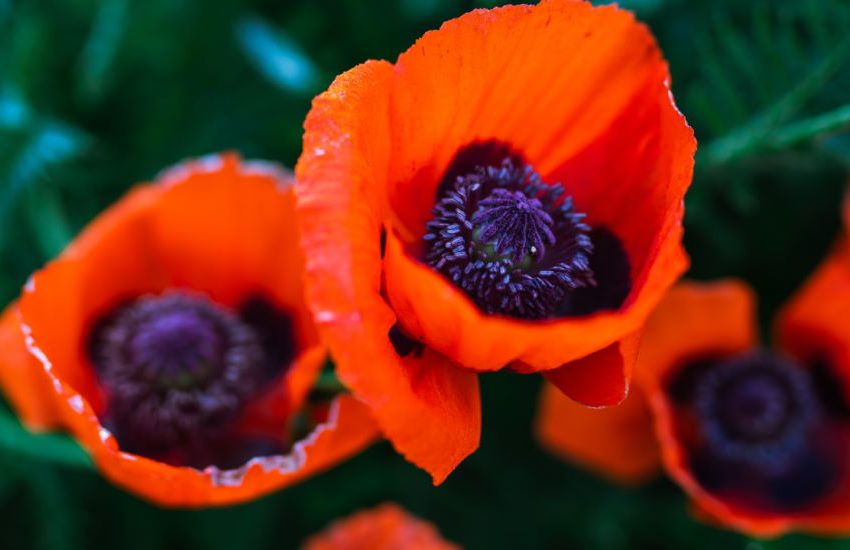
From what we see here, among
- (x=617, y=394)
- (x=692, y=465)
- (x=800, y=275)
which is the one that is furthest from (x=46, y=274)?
(x=800, y=275)

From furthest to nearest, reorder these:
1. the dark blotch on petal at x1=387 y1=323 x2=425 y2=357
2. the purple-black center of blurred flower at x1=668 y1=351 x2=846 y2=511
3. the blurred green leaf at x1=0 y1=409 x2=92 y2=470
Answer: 1. the purple-black center of blurred flower at x1=668 y1=351 x2=846 y2=511
2. the blurred green leaf at x1=0 y1=409 x2=92 y2=470
3. the dark blotch on petal at x1=387 y1=323 x2=425 y2=357

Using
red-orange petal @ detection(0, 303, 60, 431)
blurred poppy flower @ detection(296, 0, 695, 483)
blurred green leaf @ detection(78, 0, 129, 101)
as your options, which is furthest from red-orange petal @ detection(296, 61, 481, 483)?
blurred green leaf @ detection(78, 0, 129, 101)

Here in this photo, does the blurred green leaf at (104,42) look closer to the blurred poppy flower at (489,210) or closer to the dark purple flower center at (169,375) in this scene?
the dark purple flower center at (169,375)

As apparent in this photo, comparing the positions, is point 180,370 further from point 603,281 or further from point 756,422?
point 756,422

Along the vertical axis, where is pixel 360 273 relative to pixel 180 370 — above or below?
above

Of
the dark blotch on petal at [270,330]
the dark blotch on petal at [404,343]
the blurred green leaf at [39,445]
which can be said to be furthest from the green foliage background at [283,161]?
the dark blotch on petal at [404,343]

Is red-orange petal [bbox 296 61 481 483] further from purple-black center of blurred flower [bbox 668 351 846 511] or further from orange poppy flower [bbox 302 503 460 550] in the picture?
purple-black center of blurred flower [bbox 668 351 846 511]

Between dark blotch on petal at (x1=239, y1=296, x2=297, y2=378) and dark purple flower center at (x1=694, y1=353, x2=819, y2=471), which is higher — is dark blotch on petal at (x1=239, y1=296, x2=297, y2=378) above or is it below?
above

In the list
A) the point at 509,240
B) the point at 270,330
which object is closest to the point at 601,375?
the point at 509,240
